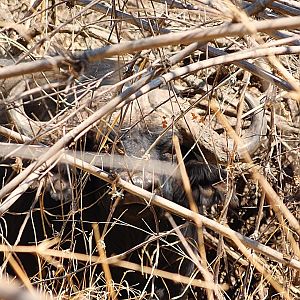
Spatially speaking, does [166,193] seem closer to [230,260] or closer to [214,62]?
[230,260]

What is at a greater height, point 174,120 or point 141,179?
point 174,120

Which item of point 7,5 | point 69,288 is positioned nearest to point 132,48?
point 69,288

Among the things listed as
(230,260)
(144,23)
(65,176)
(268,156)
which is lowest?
(230,260)

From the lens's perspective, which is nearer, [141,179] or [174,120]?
[174,120]

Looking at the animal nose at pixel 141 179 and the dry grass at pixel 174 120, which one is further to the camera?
the animal nose at pixel 141 179

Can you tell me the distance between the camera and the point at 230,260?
4.54 metres

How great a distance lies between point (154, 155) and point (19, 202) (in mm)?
914

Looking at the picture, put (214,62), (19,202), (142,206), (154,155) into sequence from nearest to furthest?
(214,62) → (142,206) → (154,155) → (19,202)

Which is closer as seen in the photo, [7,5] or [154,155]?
[154,155]

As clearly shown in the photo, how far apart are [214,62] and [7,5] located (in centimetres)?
354

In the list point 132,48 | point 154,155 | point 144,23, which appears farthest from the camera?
point 154,155

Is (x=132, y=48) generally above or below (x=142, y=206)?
above

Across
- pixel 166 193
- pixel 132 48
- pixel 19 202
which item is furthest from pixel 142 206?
pixel 132 48

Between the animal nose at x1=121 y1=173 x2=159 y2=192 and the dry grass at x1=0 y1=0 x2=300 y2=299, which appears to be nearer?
the dry grass at x1=0 y1=0 x2=300 y2=299
